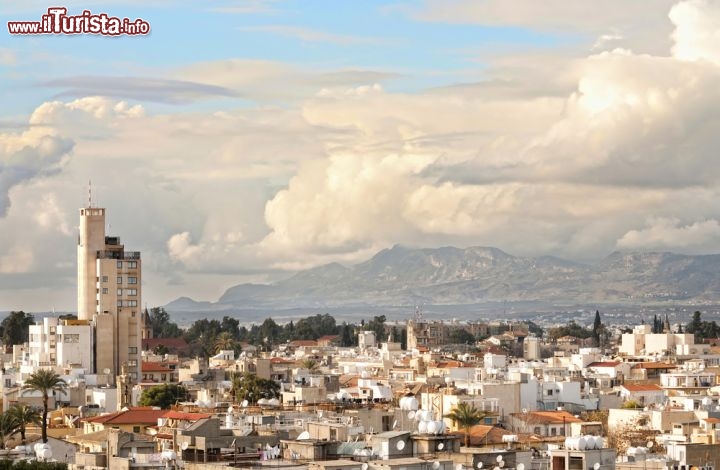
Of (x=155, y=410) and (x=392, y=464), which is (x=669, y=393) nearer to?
(x=155, y=410)

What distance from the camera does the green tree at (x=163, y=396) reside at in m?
89.1

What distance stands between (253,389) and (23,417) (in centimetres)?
2525

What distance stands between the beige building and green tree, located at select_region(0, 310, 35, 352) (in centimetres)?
3899

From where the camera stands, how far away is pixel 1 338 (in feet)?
536

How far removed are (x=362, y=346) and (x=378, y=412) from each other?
116979mm

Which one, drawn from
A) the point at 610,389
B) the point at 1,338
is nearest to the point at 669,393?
the point at 610,389

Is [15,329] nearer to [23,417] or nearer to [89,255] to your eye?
[89,255]

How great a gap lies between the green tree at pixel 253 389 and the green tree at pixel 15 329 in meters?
56.0

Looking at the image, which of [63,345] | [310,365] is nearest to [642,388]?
[63,345]

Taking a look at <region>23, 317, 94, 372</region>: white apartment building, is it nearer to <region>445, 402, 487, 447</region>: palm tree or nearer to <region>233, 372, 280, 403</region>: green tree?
<region>233, 372, 280, 403</region>: green tree

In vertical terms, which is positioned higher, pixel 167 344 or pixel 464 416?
pixel 167 344

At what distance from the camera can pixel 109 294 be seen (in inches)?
4370

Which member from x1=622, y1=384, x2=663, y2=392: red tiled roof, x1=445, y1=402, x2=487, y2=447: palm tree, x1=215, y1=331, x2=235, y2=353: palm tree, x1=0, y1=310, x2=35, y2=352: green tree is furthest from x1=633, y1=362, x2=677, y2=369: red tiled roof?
x1=0, y1=310, x2=35, y2=352: green tree

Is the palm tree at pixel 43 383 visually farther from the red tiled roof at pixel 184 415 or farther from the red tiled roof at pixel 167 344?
the red tiled roof at pixel 167 344
